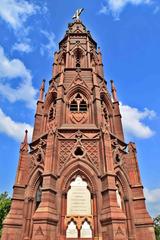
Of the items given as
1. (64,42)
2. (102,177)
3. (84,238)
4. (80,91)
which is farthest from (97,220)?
(64,42)

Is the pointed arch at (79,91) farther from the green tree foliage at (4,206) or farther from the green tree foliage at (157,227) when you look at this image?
the green tree foliage at (157,227)

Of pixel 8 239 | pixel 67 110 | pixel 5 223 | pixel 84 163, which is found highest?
pixel 67 110

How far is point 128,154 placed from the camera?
18.4 metres

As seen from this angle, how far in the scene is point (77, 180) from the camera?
1498cm

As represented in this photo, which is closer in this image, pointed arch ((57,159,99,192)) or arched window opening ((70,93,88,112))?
pointed arch ((57,159,99,192))

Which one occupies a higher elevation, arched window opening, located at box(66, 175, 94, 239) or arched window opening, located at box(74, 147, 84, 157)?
arched window opening, located at box(74, 147, 84, 157)

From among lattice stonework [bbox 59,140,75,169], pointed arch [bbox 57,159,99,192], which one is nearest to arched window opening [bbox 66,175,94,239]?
pointed arch [bbox 57,159,99,192]

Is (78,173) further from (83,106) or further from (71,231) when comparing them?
(83,106)

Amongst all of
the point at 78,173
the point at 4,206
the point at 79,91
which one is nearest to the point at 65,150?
the point at 78,173

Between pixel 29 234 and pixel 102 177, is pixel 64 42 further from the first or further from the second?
pixel 29 234

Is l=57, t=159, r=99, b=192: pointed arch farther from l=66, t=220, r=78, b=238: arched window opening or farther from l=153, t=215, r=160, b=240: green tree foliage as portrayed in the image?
l=153, t=215, r=160, b=240: green tree foliage

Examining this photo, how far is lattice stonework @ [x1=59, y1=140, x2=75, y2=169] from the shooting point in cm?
1542

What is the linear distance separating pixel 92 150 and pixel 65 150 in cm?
213

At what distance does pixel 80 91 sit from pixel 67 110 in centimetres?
275
